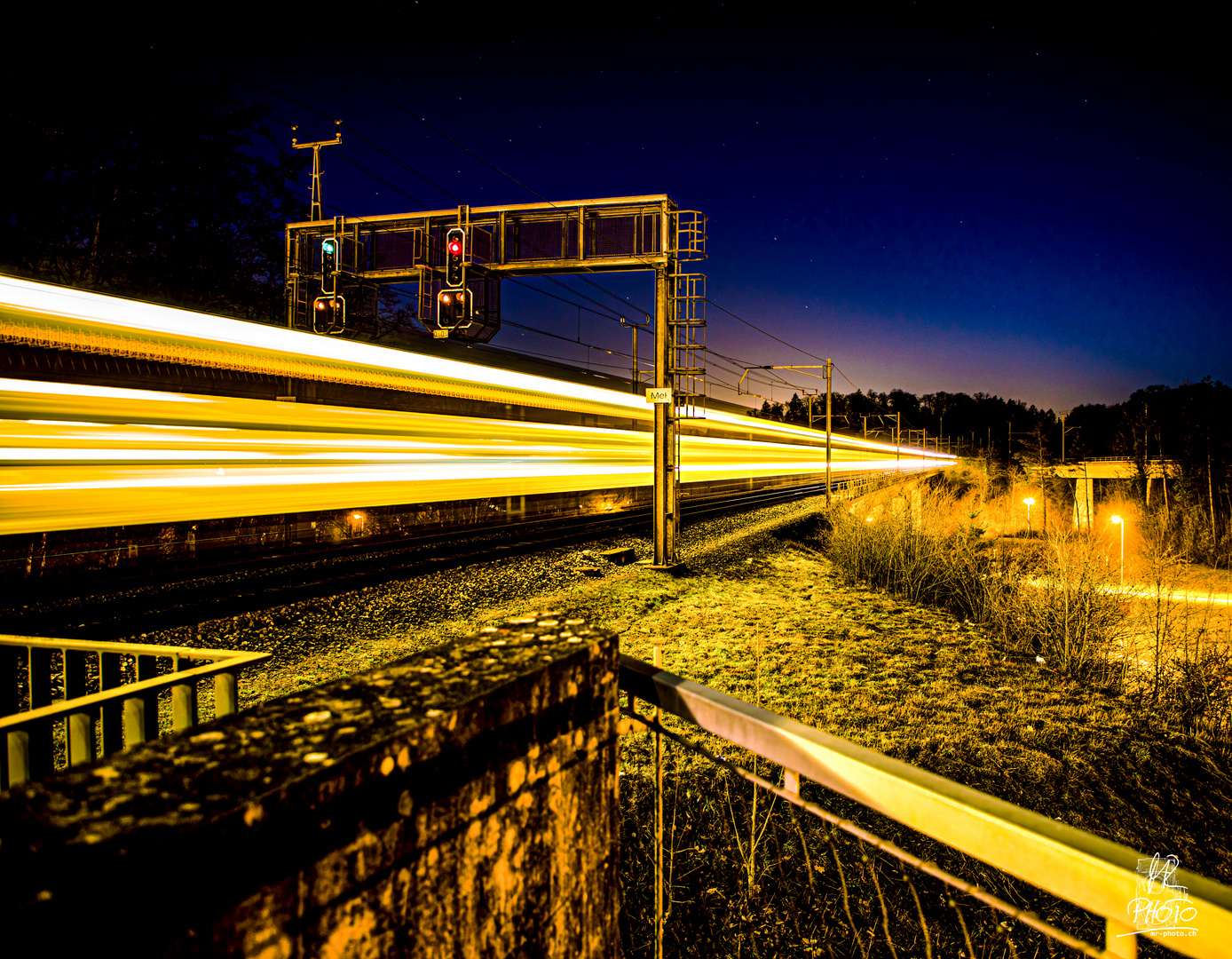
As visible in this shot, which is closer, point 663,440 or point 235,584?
point 235,584

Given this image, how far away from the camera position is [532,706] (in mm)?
1335

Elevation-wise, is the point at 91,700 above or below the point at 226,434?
below

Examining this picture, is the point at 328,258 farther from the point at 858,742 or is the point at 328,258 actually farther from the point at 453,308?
the point at 858,742

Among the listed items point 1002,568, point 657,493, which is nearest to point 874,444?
point 1002,568

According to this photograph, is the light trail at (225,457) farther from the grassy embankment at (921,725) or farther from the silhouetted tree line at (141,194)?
the silhouetted tree line at (141,194)

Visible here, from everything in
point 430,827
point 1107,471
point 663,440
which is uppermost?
point 663,440

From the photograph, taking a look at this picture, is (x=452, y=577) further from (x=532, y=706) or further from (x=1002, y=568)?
(x=1002, y=568)

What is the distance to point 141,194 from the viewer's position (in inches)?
680

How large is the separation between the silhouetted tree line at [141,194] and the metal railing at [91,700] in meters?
15.6

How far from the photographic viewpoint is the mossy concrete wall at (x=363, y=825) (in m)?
0.73

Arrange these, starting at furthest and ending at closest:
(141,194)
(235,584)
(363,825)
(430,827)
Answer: (141,194) < (235,584) < (430,827) < (363,825)

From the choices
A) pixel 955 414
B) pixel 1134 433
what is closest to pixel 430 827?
pixel 1134 433

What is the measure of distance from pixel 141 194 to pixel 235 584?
1530 cm

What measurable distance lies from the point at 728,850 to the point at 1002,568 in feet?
34.7
